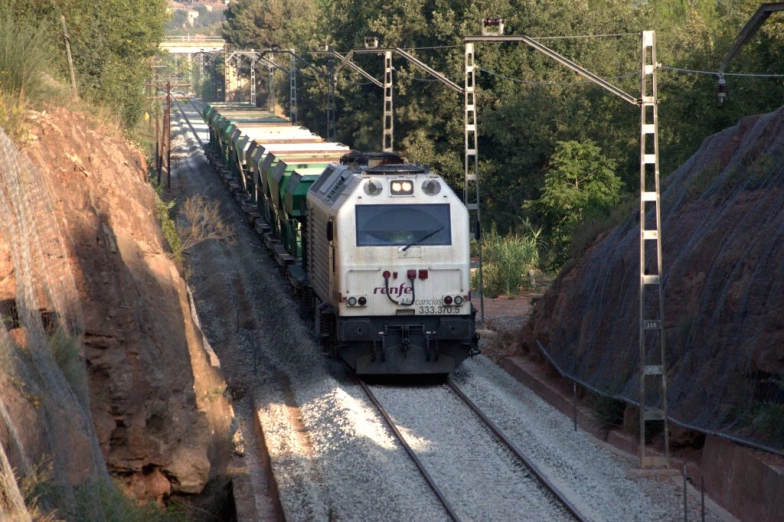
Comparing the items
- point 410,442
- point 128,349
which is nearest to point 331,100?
point 410,442

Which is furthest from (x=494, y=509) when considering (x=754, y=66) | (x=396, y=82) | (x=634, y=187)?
(x=396, y=82)

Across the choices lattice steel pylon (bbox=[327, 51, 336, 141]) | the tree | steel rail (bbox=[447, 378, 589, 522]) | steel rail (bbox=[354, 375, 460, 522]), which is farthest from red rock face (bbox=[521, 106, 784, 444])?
lattice steel pylon (bbox=[327, 51, 336, 141])

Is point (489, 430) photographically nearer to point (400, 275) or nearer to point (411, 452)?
point (411, 452)

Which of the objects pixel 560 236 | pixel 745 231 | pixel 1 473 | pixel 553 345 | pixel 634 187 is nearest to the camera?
pixel 1 473

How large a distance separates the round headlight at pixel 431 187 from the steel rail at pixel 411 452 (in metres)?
3.48

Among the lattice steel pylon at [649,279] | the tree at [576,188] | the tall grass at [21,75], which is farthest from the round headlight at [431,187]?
the tree at [576,188]

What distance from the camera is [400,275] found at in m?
18.4

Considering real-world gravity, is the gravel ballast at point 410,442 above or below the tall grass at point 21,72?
below

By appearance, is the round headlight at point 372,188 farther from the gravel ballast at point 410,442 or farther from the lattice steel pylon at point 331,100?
→ the lattice steel pylon at point 331,100

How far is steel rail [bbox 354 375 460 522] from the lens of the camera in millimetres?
12742

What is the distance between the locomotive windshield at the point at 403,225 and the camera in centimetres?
1847

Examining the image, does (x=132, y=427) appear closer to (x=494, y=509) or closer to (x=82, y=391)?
(x=82, y=391)

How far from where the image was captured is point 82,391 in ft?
35.4

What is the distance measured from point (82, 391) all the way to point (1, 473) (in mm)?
3450
